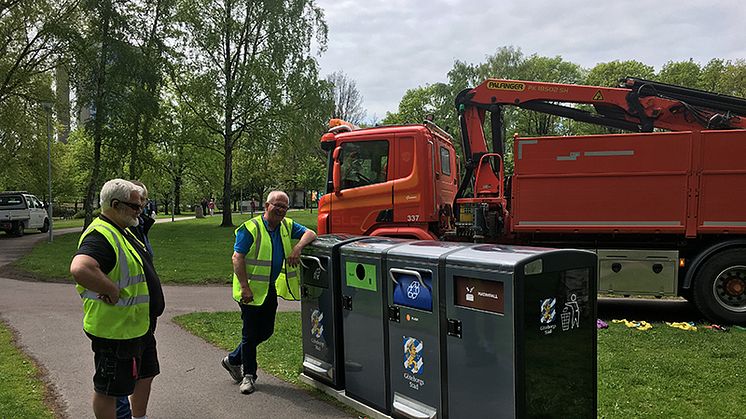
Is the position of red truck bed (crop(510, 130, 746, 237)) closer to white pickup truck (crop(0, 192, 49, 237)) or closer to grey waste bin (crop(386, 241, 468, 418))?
grey waste bin (crop(386, 241, 468, 418))

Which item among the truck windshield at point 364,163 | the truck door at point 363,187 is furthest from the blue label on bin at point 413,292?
the truck windshield at point 364,163

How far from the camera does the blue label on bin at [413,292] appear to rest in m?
3.73

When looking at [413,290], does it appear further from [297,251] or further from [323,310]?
[297,251]

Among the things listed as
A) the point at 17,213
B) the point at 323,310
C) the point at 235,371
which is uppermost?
the point at 17,213

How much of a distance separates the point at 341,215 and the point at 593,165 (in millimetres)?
3857

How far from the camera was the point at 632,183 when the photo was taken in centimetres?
752

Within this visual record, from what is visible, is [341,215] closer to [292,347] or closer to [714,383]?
[292,347]

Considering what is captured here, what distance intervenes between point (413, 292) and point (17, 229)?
2679cm

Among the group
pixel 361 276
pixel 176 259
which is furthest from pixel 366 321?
pixel 176 259

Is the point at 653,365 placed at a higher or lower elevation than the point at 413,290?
lower

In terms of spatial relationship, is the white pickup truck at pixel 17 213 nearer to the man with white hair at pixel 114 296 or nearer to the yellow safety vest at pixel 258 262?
the yellow safety vest at pixel 258 262

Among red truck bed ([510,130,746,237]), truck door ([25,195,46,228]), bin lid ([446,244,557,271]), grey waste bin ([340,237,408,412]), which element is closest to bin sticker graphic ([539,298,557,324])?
bin lid ([446,244,557,271])

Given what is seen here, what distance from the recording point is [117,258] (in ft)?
10.7

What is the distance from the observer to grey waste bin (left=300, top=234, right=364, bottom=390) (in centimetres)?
467
